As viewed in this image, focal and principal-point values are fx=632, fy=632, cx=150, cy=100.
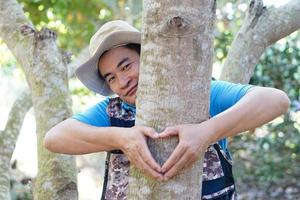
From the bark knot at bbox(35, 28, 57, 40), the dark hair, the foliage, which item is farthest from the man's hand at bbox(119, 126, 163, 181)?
the foliage

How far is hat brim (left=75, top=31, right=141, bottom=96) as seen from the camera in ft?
7.04

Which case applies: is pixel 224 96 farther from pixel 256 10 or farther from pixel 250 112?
pixel 256 10

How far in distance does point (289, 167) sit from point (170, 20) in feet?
18.7

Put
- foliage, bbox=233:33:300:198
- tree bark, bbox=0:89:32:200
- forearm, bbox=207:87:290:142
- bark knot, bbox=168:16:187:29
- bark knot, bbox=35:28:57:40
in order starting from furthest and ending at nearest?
1. foliage, bbox=233:33:300:198
2. tree bark, bbox=0:89:32:200
3. bark knot, bbox=35:28:57:40
4. forearm, bbox=207:87:290:142
5. bark knot, bbox=168:16:187:29

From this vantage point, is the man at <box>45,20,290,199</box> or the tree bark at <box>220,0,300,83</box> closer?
the man at <box>45,20,290,199</box>

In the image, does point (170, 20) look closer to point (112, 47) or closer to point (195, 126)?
point (195, 126)

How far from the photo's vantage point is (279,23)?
3.11 metres

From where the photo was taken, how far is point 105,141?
1.86 m

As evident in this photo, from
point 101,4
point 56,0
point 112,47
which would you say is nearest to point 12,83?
point 101,4

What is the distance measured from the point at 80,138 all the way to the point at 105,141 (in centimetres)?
14

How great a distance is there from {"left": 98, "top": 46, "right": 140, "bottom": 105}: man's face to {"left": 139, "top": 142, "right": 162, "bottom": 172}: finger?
1.55 feet

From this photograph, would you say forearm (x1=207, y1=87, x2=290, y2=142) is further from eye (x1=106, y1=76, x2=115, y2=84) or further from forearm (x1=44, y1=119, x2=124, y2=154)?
eye (x1=106, y1=76, x2=115, y2=84)

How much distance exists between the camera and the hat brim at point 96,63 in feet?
7.04

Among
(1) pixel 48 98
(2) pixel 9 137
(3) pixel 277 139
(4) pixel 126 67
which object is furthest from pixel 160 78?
(3) pixel 277 139
